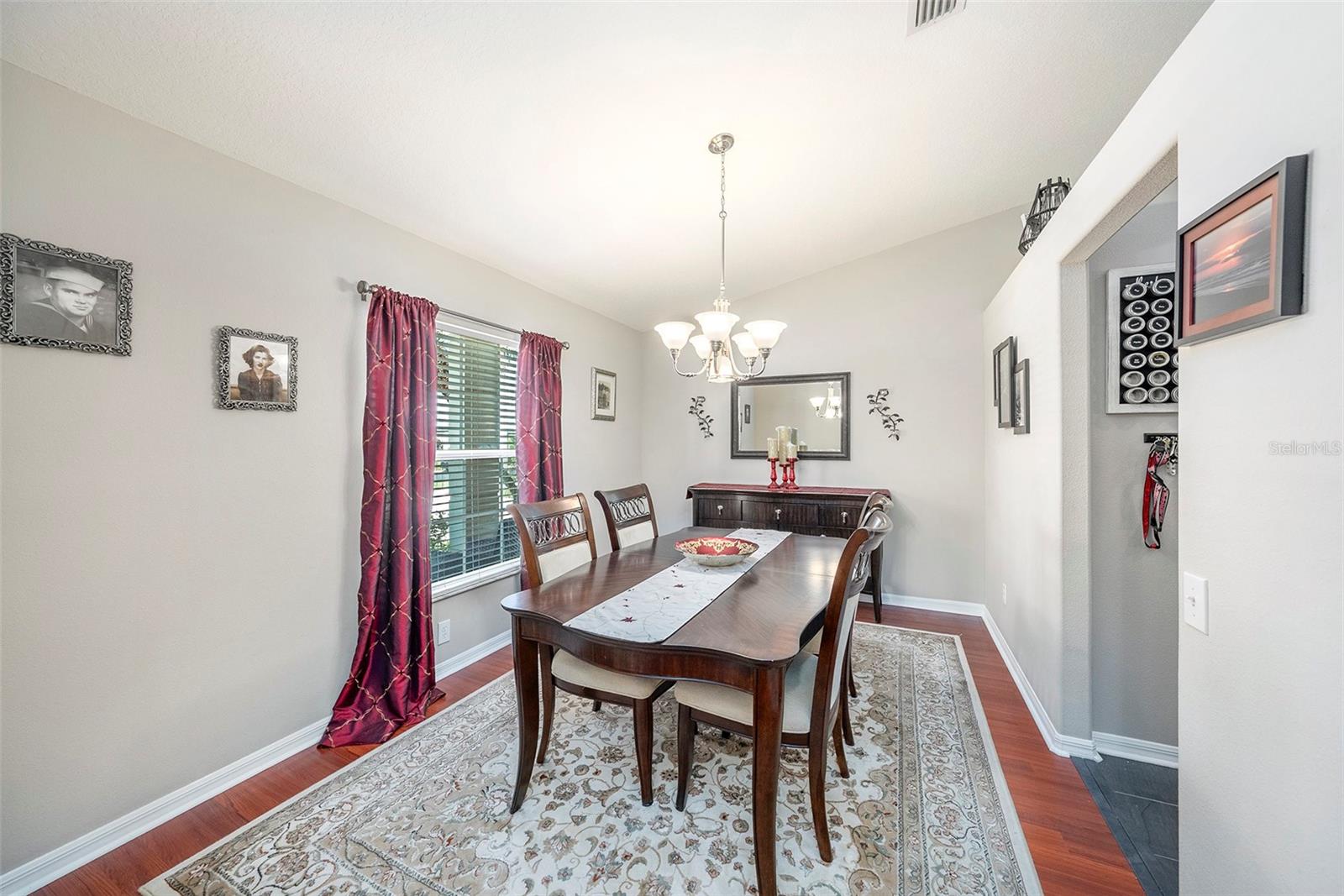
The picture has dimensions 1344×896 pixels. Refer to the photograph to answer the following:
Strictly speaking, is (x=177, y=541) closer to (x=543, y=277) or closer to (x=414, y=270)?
(x=414, y=270)

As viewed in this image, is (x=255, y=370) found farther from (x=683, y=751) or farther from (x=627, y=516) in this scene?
(x=683, y=751)

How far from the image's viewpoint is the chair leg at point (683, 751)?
1.75 meters

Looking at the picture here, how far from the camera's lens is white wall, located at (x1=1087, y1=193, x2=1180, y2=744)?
2064 millimetres

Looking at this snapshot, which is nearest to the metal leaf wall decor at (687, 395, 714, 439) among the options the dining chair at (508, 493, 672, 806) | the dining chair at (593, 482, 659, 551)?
the dining chair at (593, 482, 659, 551)

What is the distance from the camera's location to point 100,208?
5.37 feet

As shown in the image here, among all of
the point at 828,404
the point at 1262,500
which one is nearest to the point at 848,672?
the point at 1262,500

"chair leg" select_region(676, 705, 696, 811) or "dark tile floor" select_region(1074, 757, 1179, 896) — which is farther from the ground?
"chair leg" select_region(676, 705, 696, 811)

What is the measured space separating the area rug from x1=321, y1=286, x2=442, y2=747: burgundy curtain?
0.76 ft

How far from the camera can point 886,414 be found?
4020 mm

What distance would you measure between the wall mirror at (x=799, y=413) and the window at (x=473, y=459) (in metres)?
2.01

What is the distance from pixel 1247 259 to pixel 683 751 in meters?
1.93

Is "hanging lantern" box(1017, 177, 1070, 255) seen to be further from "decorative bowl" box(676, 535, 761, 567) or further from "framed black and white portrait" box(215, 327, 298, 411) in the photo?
"framed black and white portrait" box(215, 327, 298, 411)

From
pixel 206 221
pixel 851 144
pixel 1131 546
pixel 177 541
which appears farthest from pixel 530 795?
pixel 851 144

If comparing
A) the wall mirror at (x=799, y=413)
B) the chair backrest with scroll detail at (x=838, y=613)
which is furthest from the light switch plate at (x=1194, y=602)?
the wall mirror at (x=799, y=413)
